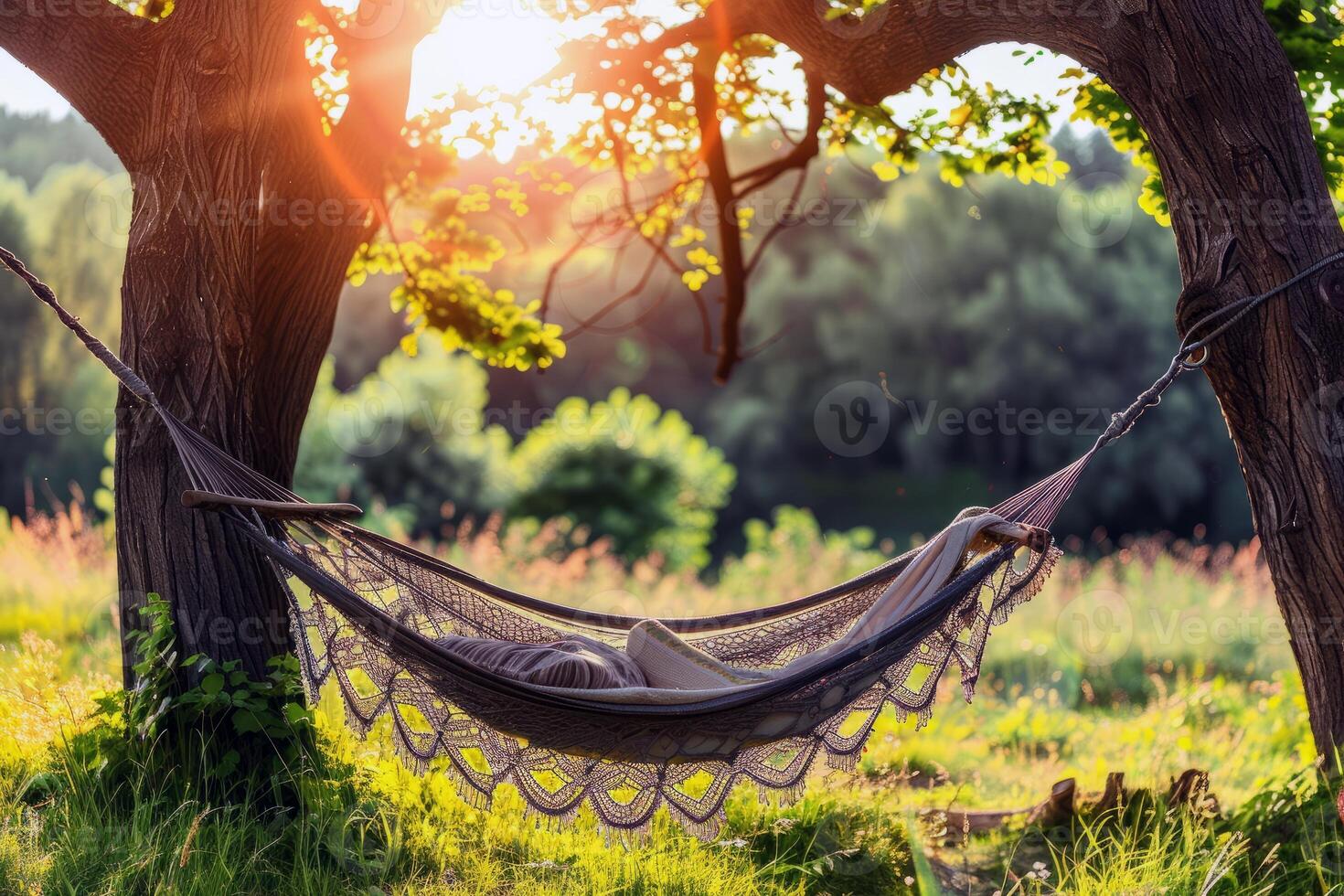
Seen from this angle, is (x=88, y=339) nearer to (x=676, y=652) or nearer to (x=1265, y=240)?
(x=676, y=652)

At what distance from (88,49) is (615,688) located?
1682mm

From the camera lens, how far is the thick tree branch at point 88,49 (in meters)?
2.36

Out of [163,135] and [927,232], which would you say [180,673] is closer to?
[163,135]

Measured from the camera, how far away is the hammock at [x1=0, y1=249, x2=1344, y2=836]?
1979 mm

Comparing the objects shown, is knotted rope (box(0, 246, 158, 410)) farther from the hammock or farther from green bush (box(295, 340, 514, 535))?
green bush (box(295, 340, 514, 535))

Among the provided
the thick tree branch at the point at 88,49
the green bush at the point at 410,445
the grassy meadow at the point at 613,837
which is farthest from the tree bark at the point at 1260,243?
the green bush at the point at 410,445

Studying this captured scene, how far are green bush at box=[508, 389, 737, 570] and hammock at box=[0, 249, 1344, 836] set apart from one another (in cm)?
701

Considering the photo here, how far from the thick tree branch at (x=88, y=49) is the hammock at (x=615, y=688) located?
416mm

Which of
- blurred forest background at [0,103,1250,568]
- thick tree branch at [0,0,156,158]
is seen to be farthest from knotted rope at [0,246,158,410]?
blurred forest background at [0,103,1250,568]

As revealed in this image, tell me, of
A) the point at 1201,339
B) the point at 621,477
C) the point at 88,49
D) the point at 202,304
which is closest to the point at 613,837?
the point at 202,304

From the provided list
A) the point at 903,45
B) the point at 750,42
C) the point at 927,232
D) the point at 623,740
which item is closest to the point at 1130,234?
the point at 927,232

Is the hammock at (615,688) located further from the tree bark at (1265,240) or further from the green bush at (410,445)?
the green bush at (410,445)

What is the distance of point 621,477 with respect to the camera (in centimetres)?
939

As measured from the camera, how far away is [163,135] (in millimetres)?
2377
